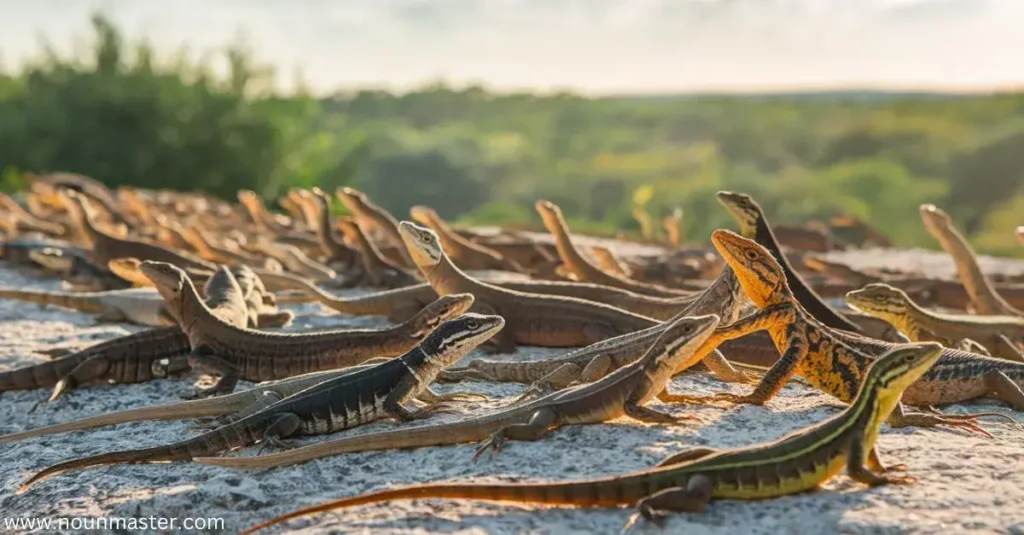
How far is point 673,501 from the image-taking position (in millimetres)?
3617

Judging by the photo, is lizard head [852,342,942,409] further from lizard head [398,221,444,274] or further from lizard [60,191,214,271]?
lizard [60,191,214,271]

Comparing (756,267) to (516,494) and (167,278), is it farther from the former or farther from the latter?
(167,278)

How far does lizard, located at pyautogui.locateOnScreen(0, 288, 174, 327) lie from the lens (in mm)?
8586

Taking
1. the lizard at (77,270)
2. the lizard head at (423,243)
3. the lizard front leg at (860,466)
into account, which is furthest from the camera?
the lizard at (77,270)

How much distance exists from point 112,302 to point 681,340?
5814 mm

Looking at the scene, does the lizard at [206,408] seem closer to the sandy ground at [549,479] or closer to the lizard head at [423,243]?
the sandy ground at [549,479]

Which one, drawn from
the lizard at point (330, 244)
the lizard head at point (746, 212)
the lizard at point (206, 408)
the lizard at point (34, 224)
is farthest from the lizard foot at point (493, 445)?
the lizard at point (34, 224)

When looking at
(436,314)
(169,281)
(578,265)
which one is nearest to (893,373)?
(436,314)

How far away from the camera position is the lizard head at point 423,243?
24.4 ft

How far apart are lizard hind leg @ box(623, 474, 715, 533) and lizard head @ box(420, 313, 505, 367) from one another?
1.82 meters

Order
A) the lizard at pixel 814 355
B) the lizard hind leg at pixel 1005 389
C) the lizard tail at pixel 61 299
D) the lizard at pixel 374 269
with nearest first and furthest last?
the lizard at pixel 814 355 < the lizard hind leg at pixel 1005 389 < the lizard tail at pixel 61 299 < the lizard at pixel 374 269

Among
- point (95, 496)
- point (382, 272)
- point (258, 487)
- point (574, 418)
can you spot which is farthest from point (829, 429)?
point (382, 272)

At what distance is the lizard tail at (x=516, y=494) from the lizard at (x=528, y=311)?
2.97 metres

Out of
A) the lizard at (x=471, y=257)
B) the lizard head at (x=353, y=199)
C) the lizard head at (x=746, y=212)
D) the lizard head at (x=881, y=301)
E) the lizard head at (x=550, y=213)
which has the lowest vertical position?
the lizard head at (x=881, y=301)
